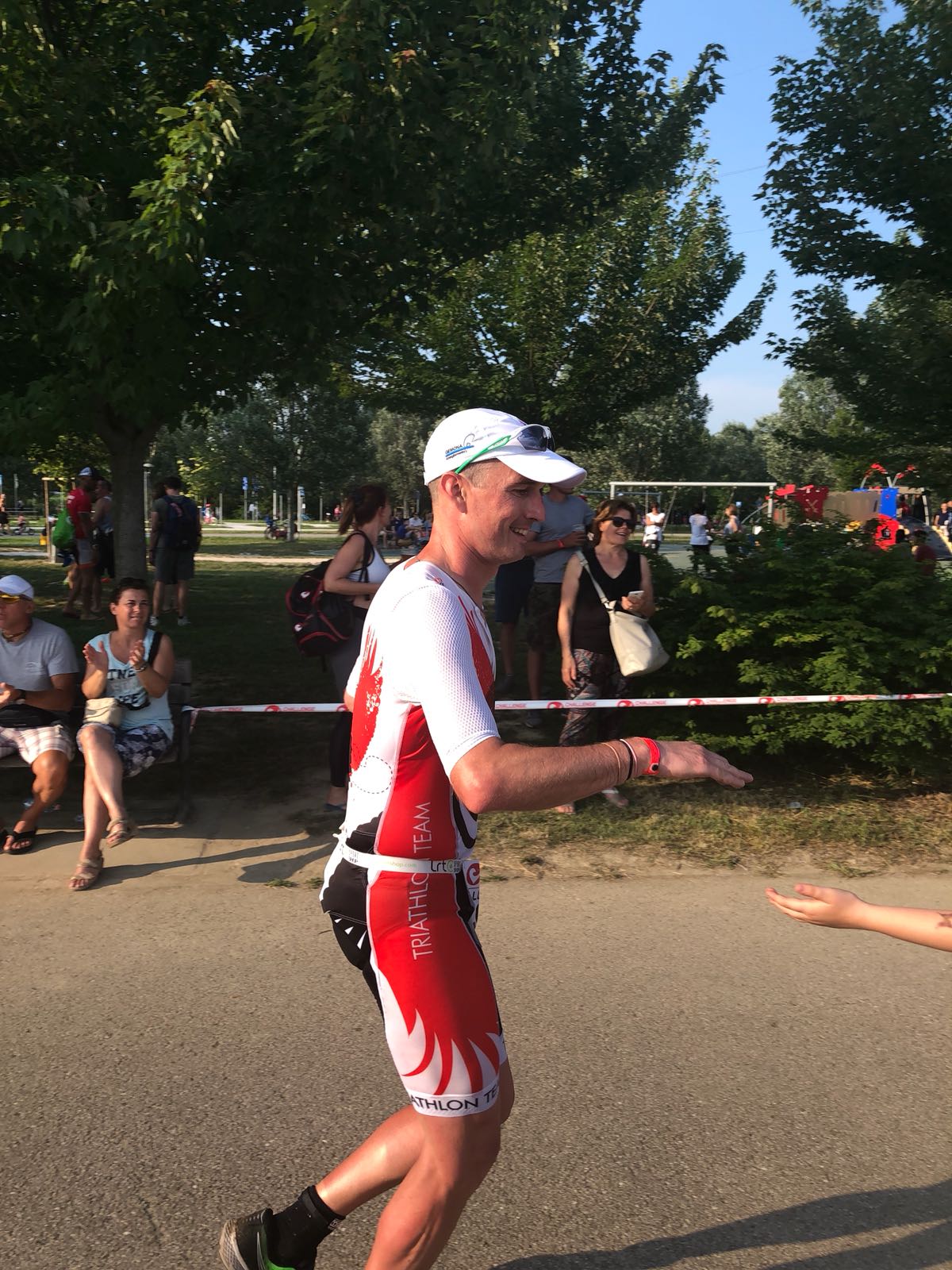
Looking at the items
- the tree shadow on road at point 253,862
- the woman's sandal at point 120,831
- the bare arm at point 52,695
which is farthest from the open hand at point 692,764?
the bare arm at point 52,695

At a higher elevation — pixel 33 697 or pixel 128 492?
pixel 128 492

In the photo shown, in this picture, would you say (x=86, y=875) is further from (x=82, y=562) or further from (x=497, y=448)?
(x=82, y=562)

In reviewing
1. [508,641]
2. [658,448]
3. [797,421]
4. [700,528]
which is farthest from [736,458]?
[508,641]

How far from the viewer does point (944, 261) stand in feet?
25.1

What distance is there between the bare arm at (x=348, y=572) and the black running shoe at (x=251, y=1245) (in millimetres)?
4169

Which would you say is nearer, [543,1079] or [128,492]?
[543,1079]

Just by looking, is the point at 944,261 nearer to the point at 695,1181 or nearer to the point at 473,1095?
the point at 695,1181

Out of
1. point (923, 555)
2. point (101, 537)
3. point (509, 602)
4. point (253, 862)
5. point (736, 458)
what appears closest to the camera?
point (253, 862)

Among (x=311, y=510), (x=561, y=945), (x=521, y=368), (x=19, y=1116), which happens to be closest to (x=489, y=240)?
(x=561, y=945)

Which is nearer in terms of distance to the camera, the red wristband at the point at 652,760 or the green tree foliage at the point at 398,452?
the red wristband at the point at 652,760

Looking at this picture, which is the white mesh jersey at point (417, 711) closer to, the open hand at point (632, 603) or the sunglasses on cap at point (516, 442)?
the sunglasses on cap at point (516, 442)

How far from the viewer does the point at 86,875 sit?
525 cm

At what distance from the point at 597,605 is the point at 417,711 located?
14.9ft

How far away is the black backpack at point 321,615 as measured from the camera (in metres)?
6.40
